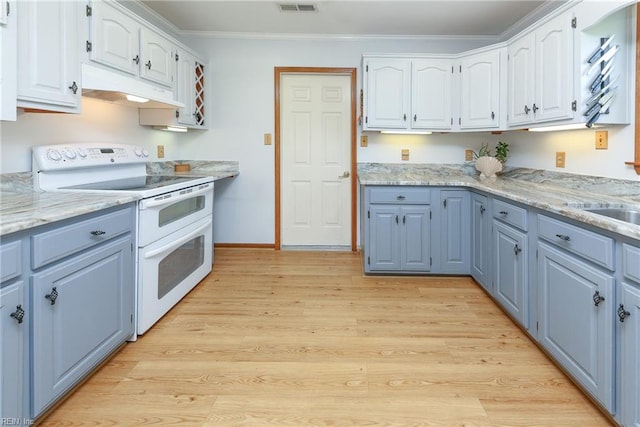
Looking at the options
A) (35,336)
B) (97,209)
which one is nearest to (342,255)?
(97,209)

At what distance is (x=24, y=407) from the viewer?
1429mm

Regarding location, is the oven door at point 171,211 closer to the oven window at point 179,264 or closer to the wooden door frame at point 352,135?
the oven window at point 179,264

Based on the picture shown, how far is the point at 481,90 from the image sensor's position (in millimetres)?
3574

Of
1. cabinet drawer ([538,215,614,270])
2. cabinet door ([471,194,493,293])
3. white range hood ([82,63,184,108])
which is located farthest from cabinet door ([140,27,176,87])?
cabinet drawer ([538,215,614,270])

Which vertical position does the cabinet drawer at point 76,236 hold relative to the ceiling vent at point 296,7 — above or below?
below

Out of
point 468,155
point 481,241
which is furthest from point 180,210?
point 468,155

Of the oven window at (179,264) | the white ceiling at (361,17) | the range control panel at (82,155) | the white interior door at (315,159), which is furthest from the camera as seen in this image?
the white interior door at (315,159)

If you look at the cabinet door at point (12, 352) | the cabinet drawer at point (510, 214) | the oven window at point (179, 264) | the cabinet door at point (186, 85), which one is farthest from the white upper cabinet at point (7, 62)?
the cabinet drawer at point (510, 214)

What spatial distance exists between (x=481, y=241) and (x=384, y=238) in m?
0.80

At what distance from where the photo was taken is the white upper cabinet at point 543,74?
2.46 meters

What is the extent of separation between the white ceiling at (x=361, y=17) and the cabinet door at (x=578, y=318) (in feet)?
7.88

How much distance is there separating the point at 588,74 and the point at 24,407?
10.5 ft

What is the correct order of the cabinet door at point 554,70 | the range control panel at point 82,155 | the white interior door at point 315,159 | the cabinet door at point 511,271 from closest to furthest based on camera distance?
1. the range control panel at point 82,155
2. the cabinet door at point 511,271
3. the cabinet door at point 554,70
4. the white interior door at point 315,159

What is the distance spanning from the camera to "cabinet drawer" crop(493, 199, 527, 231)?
92.5 inches
